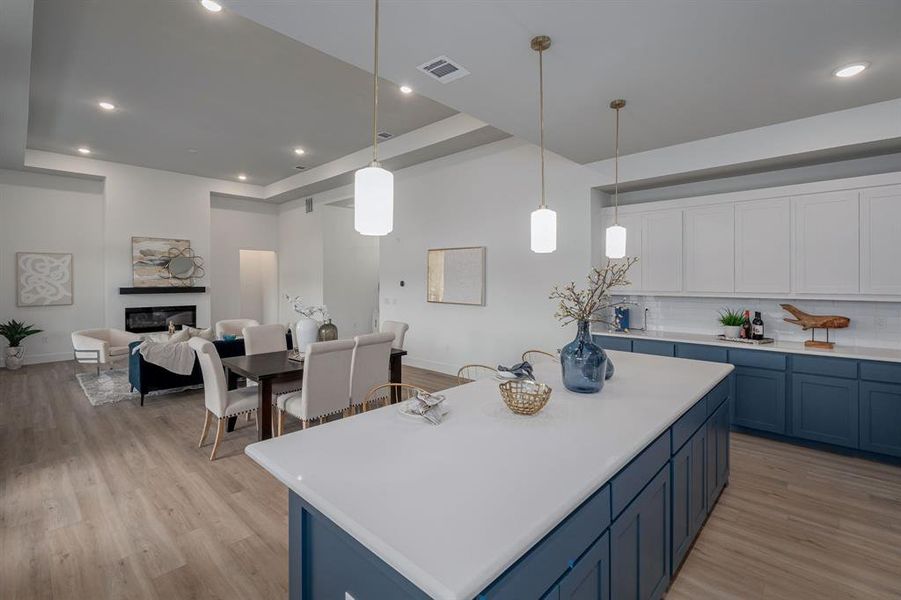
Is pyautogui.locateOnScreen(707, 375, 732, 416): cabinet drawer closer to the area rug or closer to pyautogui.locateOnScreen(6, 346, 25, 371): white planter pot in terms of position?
the area rug

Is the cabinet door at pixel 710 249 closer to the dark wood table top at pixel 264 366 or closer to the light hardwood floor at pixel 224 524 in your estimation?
the light hardwood floor at pixel 224 524

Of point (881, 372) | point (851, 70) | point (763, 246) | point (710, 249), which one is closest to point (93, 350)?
point (710, 249)

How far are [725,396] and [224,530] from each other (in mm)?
3143

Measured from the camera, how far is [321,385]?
328 cm

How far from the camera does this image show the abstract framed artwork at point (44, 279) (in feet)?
22.4

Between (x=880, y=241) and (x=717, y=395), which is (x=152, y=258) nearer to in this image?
(x=717, y=395)

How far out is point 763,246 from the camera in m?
3.80

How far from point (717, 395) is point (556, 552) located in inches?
76.0

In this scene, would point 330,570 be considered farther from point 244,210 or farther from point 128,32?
point 244,210

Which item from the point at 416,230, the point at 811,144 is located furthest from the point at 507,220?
the point at 811,144

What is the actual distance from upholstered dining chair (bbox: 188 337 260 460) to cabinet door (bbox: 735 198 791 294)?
14.7ft

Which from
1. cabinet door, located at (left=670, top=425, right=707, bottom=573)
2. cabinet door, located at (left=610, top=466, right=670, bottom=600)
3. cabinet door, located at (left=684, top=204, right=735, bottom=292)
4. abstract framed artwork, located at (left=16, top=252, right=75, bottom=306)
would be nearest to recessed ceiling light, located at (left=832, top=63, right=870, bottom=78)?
cabinet door, located at (left=684, top=204, right=735, bottom=292)

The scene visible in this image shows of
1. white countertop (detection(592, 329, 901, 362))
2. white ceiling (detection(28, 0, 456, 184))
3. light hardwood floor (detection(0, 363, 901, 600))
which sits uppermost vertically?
white ceiling (detection(28, 0, 456, 184))

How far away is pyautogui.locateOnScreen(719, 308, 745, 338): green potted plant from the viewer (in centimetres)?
401
